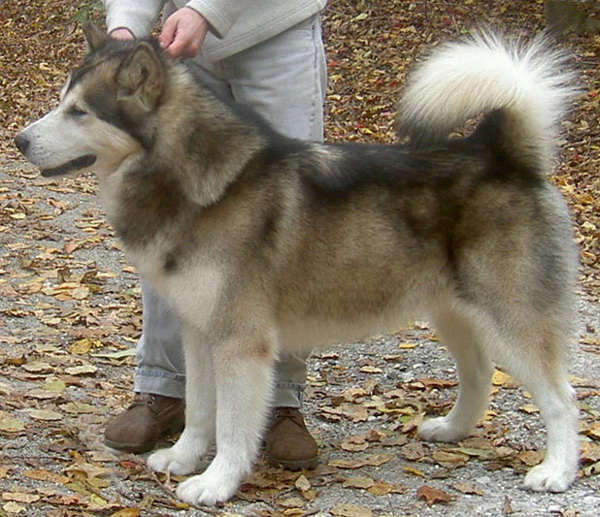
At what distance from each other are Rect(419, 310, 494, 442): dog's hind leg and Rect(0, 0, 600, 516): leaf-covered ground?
0.22ft

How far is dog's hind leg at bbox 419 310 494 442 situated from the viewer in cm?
399

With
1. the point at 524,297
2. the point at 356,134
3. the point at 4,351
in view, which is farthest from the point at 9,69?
the point at 524,297

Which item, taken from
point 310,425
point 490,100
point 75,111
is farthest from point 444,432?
point 75,111

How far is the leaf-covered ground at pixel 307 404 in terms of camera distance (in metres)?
3.44

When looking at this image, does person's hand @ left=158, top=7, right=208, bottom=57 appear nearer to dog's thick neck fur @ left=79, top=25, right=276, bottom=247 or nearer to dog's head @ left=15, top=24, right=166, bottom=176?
dog's thick neck fur @ left=79, top=25, right=276, bottom=247

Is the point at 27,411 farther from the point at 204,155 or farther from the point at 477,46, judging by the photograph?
the point at 477,46

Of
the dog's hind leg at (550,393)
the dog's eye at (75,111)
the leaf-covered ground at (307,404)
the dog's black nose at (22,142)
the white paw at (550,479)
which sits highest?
the dog's eye at (75,111)

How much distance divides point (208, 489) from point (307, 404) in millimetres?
1234

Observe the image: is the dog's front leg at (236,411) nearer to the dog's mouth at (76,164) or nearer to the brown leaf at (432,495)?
the brown leaf at (432,495)

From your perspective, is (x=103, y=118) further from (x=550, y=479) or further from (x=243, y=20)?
(x=550, y=479)

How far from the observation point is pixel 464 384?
4.05 meters

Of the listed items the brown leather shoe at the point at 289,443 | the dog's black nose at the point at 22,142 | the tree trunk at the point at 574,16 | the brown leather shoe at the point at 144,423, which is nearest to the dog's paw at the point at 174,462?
the brown leather shoe at the point at 144,423

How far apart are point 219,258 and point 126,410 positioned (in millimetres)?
1065

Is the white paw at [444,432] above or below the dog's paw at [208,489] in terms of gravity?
below
